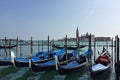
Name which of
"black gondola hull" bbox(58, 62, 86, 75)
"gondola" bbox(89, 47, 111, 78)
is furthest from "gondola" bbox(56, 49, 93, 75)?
"gondola" bbox(89, 47, 111, 78)

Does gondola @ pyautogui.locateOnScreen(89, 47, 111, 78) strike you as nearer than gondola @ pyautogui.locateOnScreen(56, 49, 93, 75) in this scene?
Yes

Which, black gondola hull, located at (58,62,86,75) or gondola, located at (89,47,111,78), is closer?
gondola, located at (89,47,111,78)

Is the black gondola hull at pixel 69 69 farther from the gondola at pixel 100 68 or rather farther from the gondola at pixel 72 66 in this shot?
the gondola at pixel 100 68

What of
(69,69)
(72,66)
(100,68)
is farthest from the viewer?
(72,66)

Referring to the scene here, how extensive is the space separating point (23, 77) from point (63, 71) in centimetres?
238

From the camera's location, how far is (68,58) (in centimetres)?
1712

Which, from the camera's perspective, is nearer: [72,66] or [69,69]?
[69,69]

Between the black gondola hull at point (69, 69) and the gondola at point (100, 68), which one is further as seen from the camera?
the black gondola hull at point (69, 69)

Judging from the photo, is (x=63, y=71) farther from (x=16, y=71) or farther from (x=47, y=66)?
(x=16, y=71)

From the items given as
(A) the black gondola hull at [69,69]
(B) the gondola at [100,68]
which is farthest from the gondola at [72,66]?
(B) the gondola at [100,68]

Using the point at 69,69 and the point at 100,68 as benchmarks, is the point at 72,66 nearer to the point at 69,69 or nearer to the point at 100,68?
the point at 69,69

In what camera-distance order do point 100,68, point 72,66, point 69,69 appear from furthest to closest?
point 72,66 < point 69,69 < point 100,68

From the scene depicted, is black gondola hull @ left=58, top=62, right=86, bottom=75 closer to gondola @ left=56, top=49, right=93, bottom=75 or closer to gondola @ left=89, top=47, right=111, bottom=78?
gondola @ left=56, top=49, right=93, bottom=75

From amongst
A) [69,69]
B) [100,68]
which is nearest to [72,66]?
[69,69]
